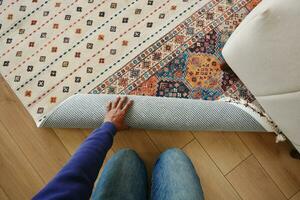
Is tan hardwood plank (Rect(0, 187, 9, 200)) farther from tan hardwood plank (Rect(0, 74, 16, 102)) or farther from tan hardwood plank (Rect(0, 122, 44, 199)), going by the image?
tan hardwood plank (Rect(0, 74, 16, 102))

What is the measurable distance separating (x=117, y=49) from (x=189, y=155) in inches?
19.5

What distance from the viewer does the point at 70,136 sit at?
3.88 feet

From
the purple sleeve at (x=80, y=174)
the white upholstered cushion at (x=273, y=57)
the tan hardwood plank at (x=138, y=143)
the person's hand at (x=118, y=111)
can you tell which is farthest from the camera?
the tan hardwood plank at (x=138, y=143)

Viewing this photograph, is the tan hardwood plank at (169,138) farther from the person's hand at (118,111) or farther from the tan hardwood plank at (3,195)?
the tan hardwood plank at (3,195)

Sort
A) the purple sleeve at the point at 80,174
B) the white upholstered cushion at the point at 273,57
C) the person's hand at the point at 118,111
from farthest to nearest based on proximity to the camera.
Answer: the person's hand at the point at 118,111
the white upholstered cushion at the point at 273,57
the purple sleeve at the point at 80,174

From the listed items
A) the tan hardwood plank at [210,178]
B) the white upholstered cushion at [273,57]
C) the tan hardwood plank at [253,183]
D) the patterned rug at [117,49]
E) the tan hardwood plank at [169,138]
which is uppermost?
the patterned rug at [117,49]

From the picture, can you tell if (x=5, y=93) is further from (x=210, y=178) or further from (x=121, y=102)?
(x=210, y=178)

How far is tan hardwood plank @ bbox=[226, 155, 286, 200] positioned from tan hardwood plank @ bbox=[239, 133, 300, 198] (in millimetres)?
21

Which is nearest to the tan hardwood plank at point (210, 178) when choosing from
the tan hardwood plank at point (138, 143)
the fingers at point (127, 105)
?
Answer: the tan hardwood plank at point (138, 143)

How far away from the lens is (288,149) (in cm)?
117

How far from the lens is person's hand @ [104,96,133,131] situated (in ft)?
3.49

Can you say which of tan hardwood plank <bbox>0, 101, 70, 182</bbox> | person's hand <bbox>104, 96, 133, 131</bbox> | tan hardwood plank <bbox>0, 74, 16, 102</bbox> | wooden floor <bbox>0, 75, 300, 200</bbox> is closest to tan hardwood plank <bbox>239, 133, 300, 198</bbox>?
wooden floor <bbox>0, 75, 300, 200</bbox>

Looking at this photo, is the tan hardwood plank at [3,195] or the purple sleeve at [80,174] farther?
the tan hardwood plank at [3,195]

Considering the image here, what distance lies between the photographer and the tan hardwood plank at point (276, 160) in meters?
1.15
